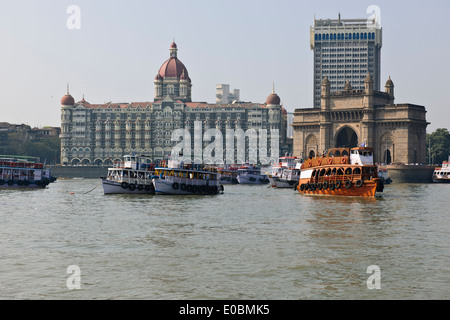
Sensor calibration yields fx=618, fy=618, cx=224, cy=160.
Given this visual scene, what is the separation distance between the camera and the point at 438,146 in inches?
6358

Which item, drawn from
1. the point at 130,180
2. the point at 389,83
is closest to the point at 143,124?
the point at 389,83

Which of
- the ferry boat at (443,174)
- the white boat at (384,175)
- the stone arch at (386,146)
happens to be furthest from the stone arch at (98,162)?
the ferry boat at (443,174)

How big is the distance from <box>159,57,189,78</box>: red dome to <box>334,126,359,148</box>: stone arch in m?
59.4

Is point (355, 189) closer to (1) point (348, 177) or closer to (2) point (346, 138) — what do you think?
(1) point (348, 177)

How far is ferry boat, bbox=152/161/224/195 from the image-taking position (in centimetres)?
6116

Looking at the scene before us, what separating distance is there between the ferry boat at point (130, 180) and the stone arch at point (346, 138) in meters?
84.2

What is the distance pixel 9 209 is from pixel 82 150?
5206 inches

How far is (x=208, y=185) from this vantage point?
66000mm

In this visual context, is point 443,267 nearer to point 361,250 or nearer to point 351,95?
point 361,250

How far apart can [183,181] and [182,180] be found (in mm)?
169

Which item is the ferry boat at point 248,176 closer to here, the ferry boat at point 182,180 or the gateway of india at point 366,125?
the gateway of india at point 366,125

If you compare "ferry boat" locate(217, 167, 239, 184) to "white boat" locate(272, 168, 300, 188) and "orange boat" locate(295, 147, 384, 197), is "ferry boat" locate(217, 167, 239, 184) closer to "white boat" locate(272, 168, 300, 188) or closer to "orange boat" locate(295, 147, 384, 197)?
"white boat" locate(272, 168, 300, 188)

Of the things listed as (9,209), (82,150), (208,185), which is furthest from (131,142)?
(9,209)

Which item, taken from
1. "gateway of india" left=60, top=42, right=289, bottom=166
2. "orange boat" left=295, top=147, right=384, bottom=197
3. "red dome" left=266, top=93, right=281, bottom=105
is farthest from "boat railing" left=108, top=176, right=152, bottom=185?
"red dome" left=266, top=93, right=281, bottom=105
